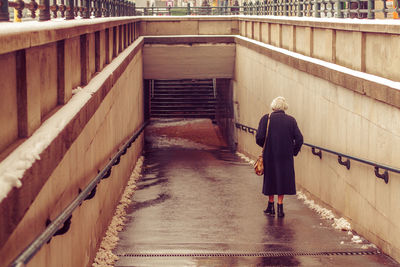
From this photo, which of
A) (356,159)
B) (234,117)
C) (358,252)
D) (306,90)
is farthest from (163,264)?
(234,117)

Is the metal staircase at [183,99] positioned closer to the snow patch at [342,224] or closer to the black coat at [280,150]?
the black coat at [280,150]

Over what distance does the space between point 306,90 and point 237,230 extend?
3.73 meters

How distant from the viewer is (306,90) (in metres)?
11.8

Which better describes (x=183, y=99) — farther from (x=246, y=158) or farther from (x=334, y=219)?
(x=334, y=219)

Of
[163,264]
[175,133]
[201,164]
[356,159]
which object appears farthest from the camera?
[175,133]

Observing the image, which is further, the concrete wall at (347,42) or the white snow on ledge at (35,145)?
the concrete wall at (347,42)

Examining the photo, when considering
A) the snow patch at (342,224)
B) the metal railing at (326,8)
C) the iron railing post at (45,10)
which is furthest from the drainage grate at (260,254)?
the metal railing at (326,8)

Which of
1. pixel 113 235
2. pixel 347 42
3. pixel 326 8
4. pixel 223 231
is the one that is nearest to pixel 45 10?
pixel 113 235

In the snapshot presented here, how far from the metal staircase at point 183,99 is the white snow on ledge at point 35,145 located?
2833 centimetres

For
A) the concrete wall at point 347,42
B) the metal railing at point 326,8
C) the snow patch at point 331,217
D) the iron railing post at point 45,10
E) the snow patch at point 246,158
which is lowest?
the snow patch at point 246,158

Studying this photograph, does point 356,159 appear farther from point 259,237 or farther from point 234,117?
point 234,117

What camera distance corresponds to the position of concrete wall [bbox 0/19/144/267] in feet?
12.8

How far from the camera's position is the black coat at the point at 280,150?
9133 millimetres

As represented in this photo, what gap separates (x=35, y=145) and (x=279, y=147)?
5.29 metres
